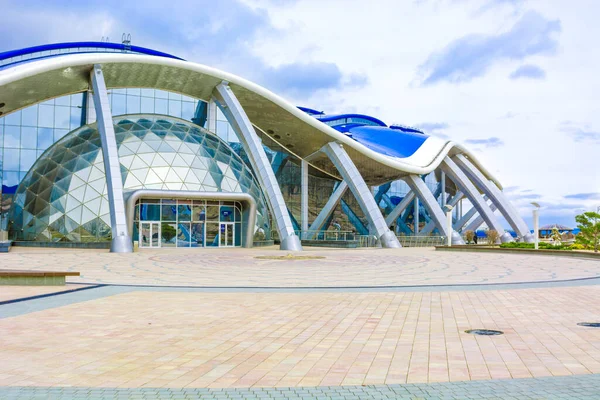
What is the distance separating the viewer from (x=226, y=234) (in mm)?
36406

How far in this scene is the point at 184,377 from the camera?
5430mm

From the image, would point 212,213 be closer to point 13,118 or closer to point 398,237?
point 398,237

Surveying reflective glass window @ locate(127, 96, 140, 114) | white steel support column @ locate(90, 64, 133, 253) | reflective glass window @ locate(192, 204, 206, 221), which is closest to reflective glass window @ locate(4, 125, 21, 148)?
reflective glass window @ locate(127, 96, 140, 114)

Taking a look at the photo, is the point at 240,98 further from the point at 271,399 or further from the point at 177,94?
the point at 271,399

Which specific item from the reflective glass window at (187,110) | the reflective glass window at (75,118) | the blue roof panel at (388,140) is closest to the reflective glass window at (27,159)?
the reflective glass window at (75,118)

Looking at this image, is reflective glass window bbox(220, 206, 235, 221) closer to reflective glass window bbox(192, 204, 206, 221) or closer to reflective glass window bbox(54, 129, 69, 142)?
reflective glass window bbox(192, 204, 206, 221)

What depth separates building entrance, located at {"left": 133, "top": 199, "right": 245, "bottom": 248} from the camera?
33.7 m

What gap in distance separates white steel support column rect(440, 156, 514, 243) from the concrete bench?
4210 centimetres

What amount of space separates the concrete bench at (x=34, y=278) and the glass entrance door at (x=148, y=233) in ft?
67.9

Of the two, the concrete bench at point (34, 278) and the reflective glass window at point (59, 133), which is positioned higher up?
the reflective glass window at point (59, 133)

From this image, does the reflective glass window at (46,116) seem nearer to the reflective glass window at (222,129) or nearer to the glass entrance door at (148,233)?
the reflective glass window at (222,129)

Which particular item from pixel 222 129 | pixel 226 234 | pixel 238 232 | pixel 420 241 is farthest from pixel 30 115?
pixel 420 241

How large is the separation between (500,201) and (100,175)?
116ft

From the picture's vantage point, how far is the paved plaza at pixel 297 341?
516 centimetres
